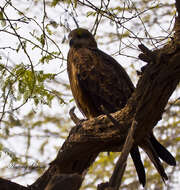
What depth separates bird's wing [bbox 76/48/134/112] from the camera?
14.9ft

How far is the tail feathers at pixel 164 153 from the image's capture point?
140 inches

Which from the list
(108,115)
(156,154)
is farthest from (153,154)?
(108,115)

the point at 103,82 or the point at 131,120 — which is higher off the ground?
the point at 103,82

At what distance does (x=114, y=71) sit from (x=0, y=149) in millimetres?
1733

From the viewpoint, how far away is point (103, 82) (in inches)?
183

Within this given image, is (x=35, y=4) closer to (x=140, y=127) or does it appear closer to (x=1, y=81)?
(x=1, y=81)


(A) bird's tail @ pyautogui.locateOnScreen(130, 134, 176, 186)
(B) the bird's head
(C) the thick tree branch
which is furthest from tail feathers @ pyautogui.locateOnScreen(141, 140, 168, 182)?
(B) the bird's head

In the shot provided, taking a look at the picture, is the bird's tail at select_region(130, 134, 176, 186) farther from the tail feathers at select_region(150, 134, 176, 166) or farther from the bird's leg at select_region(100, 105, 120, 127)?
the bird's leg at select_region(100, 105, 120, 127)

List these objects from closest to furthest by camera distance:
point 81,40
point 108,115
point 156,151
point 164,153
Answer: point 108,115 < point 164,153 < point 156,151 < point 81,40

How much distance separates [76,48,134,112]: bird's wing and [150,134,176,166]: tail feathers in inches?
31.3

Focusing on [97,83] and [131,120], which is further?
[97,83]

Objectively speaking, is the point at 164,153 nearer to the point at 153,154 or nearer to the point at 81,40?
the point at 153,154

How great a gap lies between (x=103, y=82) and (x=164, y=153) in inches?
51.3

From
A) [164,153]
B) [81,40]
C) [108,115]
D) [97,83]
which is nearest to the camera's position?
[108,115]
